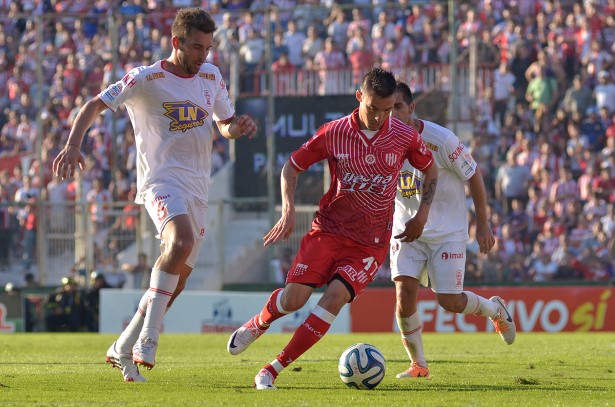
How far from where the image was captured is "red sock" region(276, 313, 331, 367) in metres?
8.34

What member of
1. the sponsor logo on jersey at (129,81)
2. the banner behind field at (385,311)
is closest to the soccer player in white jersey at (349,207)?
the sponsor logo on jersey at (129,81)

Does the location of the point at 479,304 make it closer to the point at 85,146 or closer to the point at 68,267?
the point at 68,267

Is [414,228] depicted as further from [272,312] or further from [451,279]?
[451,279]

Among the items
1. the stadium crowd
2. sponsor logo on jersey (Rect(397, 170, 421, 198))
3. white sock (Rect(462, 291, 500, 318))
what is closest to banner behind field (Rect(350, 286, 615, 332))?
the stadium crowd

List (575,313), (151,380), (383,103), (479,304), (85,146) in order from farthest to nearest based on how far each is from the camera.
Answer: (85,146), (575,313), (479,304), (151,380), (383,103)

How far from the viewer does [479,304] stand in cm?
1050

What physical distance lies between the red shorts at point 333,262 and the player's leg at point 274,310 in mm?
78

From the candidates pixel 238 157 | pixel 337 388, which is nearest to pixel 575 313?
pixel 238 157

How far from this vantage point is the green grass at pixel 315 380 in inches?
304

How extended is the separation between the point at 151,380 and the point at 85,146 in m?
17.9

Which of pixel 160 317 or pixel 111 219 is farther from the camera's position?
pixel 111 219

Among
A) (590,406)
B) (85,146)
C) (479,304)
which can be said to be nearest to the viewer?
(590,406)

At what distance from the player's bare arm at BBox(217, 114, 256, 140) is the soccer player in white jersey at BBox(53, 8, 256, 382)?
1 centimetres

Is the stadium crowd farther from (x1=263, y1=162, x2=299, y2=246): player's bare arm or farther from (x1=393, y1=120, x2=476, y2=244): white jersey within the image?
(x1=263, y1=162, x2=299, y2=246): player's bare arm
